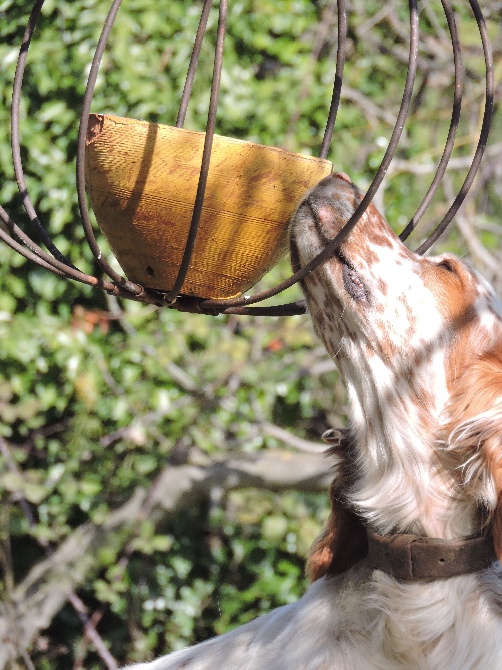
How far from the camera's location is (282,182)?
203 centimetres

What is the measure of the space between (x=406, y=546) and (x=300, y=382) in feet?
9.23

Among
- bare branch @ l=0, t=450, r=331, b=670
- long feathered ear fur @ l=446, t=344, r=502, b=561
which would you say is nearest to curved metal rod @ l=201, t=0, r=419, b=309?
long feathered ear fur @ l=446, t=344, r=502, b=561

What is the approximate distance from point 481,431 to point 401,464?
226mm

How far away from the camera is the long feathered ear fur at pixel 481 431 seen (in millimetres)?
2180

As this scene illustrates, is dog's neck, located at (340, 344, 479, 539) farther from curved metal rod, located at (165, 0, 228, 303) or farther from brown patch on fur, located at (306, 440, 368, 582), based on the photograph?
curved metal rod, located at (165, 0, 228, 303)

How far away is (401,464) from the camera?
7.72ft

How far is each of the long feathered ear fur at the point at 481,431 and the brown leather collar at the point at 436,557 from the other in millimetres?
83

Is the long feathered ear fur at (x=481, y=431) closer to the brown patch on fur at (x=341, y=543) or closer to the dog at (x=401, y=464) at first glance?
the dog at (x=401, y=464)

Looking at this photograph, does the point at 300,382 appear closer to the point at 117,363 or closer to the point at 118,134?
the point at 117,363

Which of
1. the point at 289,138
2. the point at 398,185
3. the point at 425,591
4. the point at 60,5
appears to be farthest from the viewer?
the point at 398,185

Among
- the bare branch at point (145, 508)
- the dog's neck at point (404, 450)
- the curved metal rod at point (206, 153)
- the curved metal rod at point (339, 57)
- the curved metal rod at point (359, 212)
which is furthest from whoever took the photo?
the bare branch at point (145, 508)

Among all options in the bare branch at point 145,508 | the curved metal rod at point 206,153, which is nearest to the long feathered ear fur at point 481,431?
the curved metal rod at point 206,153

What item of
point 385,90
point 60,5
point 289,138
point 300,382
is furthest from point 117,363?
point 385,90

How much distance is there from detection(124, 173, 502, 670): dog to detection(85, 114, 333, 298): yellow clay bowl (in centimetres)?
12
